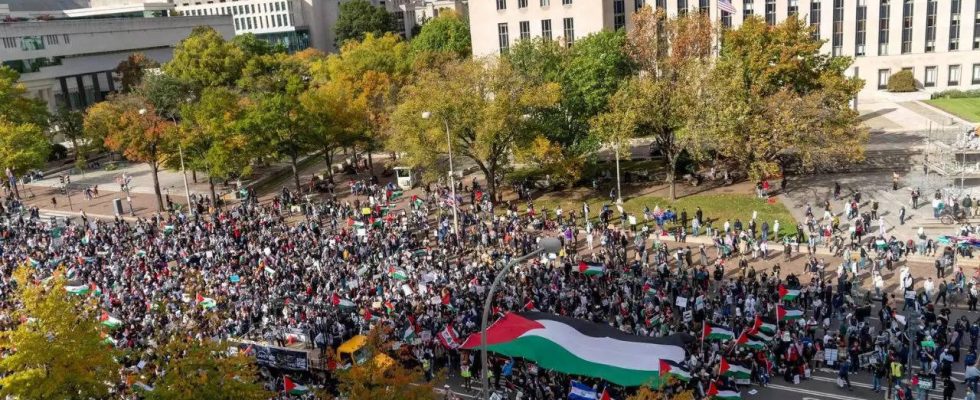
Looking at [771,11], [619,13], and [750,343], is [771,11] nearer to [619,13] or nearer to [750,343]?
[619,13]

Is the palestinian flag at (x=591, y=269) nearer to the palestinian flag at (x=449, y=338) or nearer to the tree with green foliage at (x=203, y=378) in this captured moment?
the palestinian flag at (x=449, y=338)

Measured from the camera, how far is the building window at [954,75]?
254 ft

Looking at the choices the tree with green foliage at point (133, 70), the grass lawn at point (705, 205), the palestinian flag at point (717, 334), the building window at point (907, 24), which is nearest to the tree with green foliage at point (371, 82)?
the grass lawn at point (705, 205)

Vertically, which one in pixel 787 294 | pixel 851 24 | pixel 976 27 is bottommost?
pixel 787 294

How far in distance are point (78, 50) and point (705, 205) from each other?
80793 millimetres

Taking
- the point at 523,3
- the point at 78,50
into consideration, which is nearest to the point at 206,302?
the point at 523,3

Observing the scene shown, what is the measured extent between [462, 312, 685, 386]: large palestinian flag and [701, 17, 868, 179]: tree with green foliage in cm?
2315

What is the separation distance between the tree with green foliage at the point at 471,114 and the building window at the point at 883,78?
153 feet

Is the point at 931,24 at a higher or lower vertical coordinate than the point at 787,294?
higher

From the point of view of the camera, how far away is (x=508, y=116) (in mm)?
47125

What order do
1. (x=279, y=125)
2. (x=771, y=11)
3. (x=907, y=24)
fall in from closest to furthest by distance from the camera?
(x=279, y=125) < (x=771, y=11) < (x=907, y=24)

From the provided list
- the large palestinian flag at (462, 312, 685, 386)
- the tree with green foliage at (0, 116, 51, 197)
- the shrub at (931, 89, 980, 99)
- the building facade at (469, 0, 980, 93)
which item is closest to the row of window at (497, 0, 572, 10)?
the building facade at (469, 0, 980, 93)

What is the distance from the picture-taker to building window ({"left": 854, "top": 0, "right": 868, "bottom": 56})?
75.5 m

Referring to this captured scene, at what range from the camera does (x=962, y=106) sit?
231 ft
